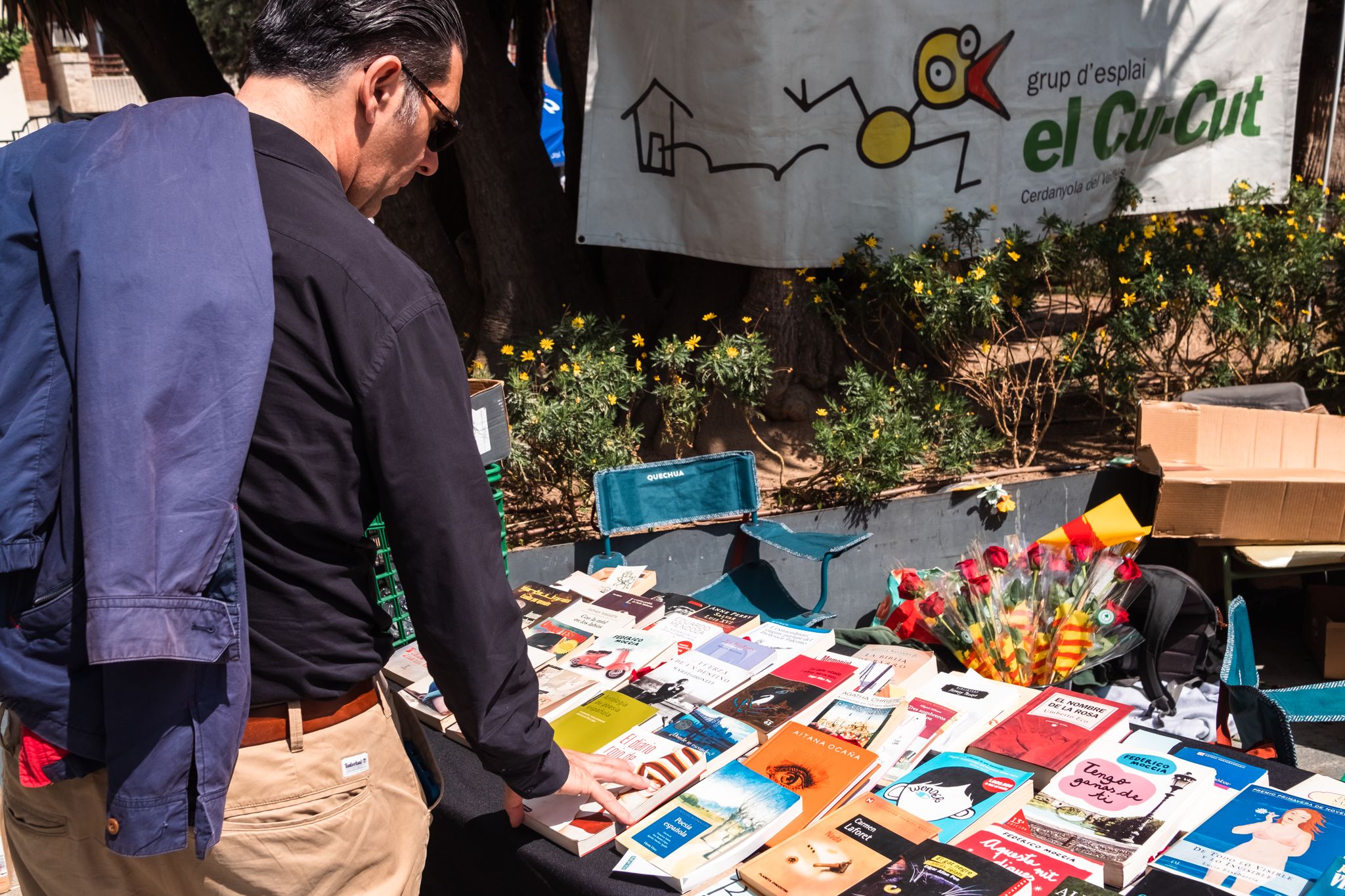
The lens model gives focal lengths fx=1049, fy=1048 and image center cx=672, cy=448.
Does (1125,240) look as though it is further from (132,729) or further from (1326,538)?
(132,729)

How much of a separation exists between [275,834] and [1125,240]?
5.13 metres

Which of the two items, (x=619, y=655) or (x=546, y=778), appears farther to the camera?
(x=619, y=655)

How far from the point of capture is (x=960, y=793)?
6.43ft

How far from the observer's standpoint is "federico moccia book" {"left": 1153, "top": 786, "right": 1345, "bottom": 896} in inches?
64.9

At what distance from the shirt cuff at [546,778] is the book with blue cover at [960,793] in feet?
2.34

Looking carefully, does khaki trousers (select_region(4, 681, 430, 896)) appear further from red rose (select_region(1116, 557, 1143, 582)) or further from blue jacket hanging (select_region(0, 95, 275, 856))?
red rose (select_region(1116, 557, 1143, 582))

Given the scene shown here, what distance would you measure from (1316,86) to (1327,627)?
4299 millimetres

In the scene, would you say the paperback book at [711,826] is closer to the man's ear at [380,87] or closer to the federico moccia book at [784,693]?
the federico moccia book at [784,693]

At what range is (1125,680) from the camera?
3.36 metres

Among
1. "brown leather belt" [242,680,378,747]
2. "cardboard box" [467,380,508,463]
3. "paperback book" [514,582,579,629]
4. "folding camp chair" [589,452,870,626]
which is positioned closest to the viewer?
"brown leather belt" [242,680,378,747]

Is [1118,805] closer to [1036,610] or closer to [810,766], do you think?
[810,766]

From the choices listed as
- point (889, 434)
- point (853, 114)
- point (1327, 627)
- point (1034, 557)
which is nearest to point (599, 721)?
point (1034, 557)

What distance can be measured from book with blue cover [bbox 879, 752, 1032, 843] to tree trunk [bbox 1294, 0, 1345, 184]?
19.8 feet

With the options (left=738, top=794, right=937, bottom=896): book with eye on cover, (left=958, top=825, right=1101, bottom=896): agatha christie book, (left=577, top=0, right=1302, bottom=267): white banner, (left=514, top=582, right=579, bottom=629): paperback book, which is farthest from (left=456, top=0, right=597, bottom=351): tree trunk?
(left=958, top=825, right=1101, bottom=896): agatha christie book
